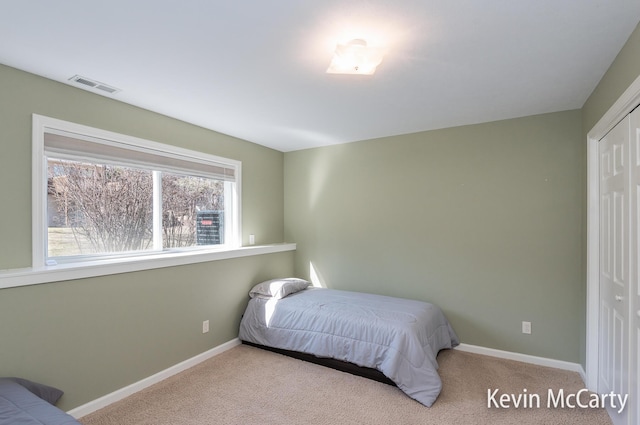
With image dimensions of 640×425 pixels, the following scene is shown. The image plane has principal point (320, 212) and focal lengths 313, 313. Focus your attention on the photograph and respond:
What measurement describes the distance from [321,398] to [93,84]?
9.48ft

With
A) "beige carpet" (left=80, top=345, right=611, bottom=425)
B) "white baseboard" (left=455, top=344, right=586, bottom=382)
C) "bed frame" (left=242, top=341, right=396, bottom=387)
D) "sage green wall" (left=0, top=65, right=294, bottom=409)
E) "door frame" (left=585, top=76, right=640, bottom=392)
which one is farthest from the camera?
"white baseboard" (left=455, top=344, right=586, bottom=382)

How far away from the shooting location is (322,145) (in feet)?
13.6

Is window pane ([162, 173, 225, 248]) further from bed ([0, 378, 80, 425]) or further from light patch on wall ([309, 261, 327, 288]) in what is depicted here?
bed ([0, 378, 80, 425])

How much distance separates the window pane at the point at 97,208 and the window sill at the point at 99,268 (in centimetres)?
20

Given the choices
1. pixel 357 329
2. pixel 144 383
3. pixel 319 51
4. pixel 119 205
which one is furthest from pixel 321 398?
pixel 319 51

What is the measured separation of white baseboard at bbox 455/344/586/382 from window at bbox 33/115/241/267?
9.20 ft

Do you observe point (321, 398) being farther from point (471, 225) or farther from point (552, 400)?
point (471, 225)

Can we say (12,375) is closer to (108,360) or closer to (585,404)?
(108,360)

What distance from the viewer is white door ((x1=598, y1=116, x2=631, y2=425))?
1.85 metres

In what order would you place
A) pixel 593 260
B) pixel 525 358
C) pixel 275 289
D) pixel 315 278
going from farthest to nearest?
pixel 315 278, pixel 275 289, pixel 525 358, pixel 593 260

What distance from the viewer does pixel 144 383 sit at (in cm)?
257

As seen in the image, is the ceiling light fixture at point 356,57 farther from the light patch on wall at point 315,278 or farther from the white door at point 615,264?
the light patch on wall at point 315,278

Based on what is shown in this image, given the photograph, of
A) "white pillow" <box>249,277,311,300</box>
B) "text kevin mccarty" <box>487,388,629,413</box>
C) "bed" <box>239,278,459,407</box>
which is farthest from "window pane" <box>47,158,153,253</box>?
"text kevin mccarty" <box>487,388,629,413</box>

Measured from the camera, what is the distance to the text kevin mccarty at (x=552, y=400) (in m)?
2.28
